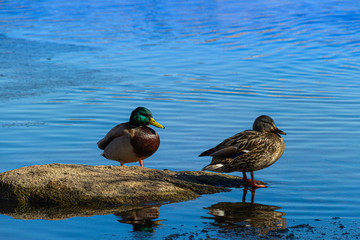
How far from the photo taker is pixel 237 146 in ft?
23.0

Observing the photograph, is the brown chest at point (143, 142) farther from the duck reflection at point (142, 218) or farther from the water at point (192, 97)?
the duck reflection at point (142, 218)

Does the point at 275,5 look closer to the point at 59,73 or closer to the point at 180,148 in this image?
the point at 59,73

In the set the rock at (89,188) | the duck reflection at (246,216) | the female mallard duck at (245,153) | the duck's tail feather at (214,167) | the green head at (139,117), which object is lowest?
the duck reflection at (246,216)

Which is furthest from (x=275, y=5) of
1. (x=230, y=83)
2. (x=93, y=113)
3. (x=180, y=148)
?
(x=180, y=148)

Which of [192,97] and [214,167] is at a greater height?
[192,97]

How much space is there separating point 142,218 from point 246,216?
0.93m

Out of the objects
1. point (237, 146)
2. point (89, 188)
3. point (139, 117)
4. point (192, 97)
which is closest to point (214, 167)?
point (237, 146)

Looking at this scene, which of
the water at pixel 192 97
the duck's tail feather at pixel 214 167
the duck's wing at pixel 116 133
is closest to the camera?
the water at pixel 192 97

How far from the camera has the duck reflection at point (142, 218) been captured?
5.42 metres

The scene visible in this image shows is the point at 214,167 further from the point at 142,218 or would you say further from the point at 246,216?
the point at 142,218

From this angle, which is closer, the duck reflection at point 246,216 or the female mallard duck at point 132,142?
the duck reflection at point 246,216

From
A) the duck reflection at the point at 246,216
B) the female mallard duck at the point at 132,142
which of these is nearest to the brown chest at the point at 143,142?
the female mallard duck at the point at 132,142

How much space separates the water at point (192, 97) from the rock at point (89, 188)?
0.29m

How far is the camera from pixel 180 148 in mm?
8562
